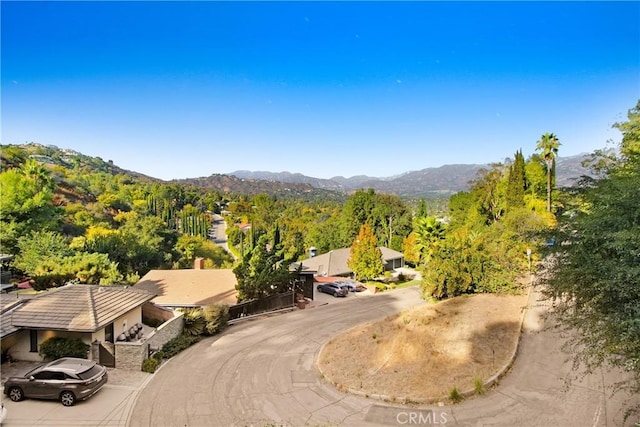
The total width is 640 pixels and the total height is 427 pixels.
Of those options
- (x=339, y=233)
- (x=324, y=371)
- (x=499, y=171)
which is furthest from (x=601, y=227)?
(x=339, y=233)

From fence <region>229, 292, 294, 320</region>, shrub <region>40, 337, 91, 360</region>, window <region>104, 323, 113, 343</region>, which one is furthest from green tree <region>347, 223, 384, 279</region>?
shrub <region>40, 337, 91, 360</region>

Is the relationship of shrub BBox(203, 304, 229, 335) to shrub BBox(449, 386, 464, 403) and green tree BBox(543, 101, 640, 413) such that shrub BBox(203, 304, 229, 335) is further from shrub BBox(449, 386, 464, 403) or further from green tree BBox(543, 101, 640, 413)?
green tree BBox(543, 101, 640, 413)

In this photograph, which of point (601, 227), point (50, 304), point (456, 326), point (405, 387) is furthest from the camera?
point (456, 326)

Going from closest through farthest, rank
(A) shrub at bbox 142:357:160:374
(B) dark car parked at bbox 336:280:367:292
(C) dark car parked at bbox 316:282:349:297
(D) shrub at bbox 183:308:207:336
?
1. (A) shrub at bbox 142:357:160:374
2. (D) shrub at bbox 183:308:207:336
3. (C) dark car parked at bbox 316:282:349:297
4. (B) dark car parked at bbox 336:280:367:292

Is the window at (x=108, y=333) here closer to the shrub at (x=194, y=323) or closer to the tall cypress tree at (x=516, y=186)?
the shrub at (x=194, y=323)

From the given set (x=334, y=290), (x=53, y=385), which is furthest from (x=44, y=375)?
(x=334, y=290)

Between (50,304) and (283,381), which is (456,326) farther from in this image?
(50,304)

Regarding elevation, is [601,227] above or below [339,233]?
above
